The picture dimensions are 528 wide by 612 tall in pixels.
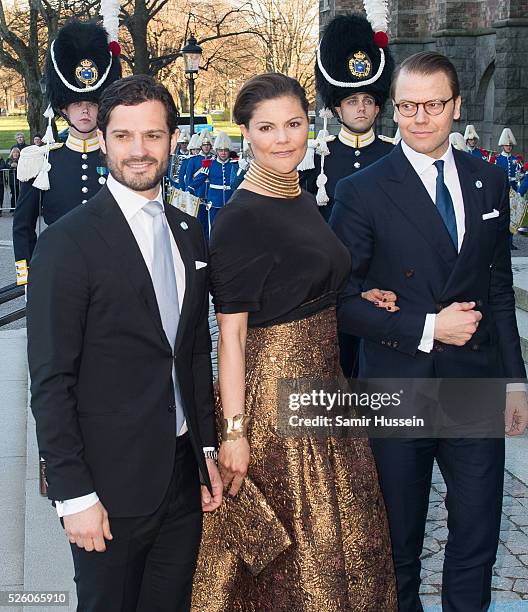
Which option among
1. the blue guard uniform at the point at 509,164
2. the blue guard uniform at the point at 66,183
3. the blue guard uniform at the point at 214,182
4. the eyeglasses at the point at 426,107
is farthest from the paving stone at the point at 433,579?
the blue guard uniform at the point at 214,182

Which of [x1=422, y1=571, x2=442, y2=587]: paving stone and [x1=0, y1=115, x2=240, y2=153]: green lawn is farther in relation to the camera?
[x1=0, y1=115, x2=240, y2=153]: green lawn

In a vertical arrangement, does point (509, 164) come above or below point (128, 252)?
below

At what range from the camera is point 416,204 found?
375 cm

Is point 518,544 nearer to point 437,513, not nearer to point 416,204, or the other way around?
point 437,513

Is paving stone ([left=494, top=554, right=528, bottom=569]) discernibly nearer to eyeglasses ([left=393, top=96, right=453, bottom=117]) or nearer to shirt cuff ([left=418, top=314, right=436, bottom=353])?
shirt cuff ([left=418, top=314, right=436, bottom=353])

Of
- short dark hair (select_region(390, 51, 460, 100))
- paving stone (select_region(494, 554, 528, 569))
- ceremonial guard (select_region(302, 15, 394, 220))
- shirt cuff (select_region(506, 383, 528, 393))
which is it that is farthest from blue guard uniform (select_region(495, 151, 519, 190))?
short dark hair (select_region(390, 51, 460, 100))

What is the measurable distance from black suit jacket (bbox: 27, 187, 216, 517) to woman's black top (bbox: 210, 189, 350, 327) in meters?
0.24

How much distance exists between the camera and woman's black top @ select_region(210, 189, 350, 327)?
339 cm

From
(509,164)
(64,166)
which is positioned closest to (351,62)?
(64,166)

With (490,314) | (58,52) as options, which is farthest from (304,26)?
(490,314)

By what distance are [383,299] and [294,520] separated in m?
0.83

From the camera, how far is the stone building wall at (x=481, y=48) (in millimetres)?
23297

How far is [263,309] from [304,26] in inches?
2110

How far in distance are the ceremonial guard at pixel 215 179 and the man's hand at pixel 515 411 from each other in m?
17.6
